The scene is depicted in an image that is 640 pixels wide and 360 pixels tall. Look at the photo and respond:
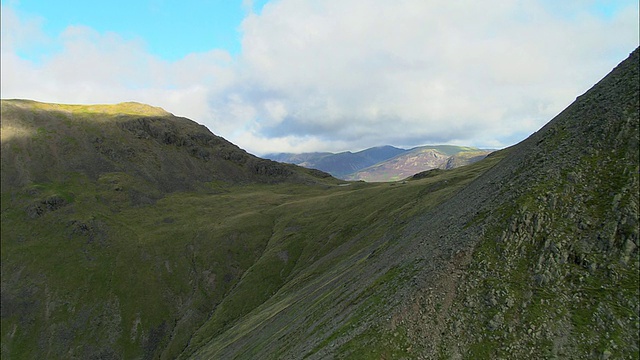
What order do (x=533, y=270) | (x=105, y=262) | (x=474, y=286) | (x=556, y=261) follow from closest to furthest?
(x=556, y=261) < (x=533, y=270) < (x=474, y=286) < (x=105, y=262)

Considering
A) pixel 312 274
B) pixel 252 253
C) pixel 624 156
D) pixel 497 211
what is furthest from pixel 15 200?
pixel 624 156

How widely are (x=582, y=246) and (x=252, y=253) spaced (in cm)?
13269

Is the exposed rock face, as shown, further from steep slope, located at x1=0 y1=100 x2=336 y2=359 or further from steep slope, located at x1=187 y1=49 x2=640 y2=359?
steep slope, located at x1=0 y1=100 x2=336 y2=359

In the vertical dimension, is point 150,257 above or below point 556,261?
below

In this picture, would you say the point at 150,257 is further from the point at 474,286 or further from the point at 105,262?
the point at 474,286

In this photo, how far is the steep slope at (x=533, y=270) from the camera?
90.5ft

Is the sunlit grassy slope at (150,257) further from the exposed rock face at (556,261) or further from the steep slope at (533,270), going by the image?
the exposed rock face at (556,261)

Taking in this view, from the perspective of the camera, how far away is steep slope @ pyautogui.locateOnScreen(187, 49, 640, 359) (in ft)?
90.5

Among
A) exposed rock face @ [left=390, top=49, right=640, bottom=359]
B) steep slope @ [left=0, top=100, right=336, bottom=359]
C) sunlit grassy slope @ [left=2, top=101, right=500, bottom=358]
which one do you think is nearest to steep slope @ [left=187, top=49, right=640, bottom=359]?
exposed rock face @ [left=390, top=49, right=640, bottom=359]

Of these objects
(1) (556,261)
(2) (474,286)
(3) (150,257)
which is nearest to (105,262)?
(3) (150,257)

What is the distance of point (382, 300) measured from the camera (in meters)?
39.2

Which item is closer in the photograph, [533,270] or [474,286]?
[533,270]

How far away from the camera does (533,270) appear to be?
3219cm

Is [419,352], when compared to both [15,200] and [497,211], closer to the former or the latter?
[497,211]
